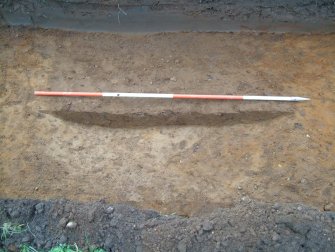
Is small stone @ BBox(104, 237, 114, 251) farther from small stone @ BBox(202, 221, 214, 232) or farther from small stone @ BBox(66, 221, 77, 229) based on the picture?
small stone @ BBox(202, 221, 214, 232)

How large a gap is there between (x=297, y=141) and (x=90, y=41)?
9.18ft

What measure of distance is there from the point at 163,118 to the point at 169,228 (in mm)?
1488

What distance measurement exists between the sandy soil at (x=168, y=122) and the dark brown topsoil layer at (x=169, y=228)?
41cm

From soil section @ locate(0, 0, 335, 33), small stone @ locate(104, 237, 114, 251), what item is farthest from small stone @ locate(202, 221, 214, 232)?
soil section @ locate(0, 0, 335, 33)

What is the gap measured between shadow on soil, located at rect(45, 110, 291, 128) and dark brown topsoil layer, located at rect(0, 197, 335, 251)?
1.19m

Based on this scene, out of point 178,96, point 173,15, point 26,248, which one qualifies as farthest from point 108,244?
point 173,15

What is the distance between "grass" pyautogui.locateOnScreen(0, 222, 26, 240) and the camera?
118 inches

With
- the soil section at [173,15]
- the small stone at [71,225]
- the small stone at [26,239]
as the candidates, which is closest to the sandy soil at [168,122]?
the soil section at [173,15]

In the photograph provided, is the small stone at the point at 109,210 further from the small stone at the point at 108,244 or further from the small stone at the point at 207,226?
the small stone at the point at 207,226

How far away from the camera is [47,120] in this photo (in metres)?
4.12

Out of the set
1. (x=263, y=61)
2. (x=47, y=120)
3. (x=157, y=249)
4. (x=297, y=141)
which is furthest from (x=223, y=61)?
(x=157, y=249)

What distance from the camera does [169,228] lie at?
9.71 ft

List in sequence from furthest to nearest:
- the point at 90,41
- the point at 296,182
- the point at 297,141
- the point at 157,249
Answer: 1. the point at 90,41
2. the point at 297,141
3. the point at 296,182
4. the point at 157,249

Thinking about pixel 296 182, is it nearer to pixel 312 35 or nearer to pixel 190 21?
pixel 312 35
